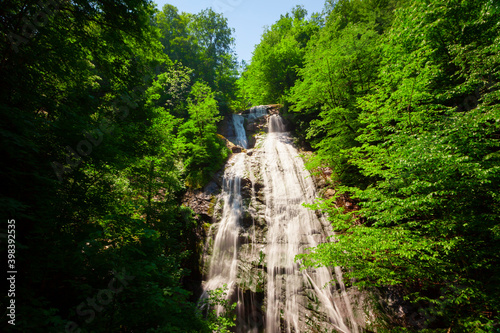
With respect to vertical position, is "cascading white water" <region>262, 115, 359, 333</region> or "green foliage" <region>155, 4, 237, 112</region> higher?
"green foliage" <region>155, 4, 237, 112</region>

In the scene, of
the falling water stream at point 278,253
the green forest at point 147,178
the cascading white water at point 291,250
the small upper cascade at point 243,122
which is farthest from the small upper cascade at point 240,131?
the green forest at point 147,178

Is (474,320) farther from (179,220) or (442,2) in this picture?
(179,220)

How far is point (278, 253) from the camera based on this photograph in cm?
875

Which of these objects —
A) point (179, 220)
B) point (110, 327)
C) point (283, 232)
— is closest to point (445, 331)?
point (283, 232)

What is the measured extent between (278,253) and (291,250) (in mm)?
640

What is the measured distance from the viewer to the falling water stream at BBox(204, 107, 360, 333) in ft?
22.4

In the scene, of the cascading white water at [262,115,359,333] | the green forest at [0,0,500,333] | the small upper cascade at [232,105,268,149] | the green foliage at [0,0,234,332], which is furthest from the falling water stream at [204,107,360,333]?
the small upper cascade at [232,105,268,149]

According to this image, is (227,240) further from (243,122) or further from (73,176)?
(243,122)

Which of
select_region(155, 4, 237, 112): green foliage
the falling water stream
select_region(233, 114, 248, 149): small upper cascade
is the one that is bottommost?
the falling water stream

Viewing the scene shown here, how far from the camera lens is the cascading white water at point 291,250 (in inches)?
267

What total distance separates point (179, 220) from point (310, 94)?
971 cm

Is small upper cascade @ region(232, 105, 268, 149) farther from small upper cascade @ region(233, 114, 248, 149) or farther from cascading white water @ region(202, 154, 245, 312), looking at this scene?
cascading white water @ region(202, 154, 245, 312)

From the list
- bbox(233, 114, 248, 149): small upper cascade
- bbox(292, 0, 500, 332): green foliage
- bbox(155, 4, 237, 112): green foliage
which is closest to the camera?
bbox(292, 0, 500, 332): green foliage

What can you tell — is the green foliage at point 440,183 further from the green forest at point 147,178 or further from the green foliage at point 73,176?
the green foliage at point 73,176
